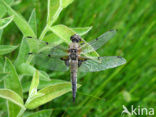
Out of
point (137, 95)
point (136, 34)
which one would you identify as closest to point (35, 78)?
point (137, 95)

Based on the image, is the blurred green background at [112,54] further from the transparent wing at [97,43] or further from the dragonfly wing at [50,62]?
the transparent wing at [97,43]

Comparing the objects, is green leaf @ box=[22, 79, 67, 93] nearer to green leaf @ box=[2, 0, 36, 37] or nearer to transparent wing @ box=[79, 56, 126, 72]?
transparent wing @ box=[79, 56, 126, 72]

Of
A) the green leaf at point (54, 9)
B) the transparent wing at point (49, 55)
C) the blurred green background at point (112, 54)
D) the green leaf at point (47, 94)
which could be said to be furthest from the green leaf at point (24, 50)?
the blurred green background at point (112, 54)

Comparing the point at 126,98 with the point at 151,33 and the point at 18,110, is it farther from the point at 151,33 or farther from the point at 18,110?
the point at 151,33

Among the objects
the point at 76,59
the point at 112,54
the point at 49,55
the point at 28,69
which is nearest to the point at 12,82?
the point at 28,69

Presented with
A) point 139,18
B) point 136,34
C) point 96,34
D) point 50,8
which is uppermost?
point 139,18

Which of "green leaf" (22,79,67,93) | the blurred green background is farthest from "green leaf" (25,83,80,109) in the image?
the blurred green background

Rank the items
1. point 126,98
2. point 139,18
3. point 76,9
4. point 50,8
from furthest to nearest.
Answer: point 139,18 → point 76,9 → point 126,98 → point 50,8
